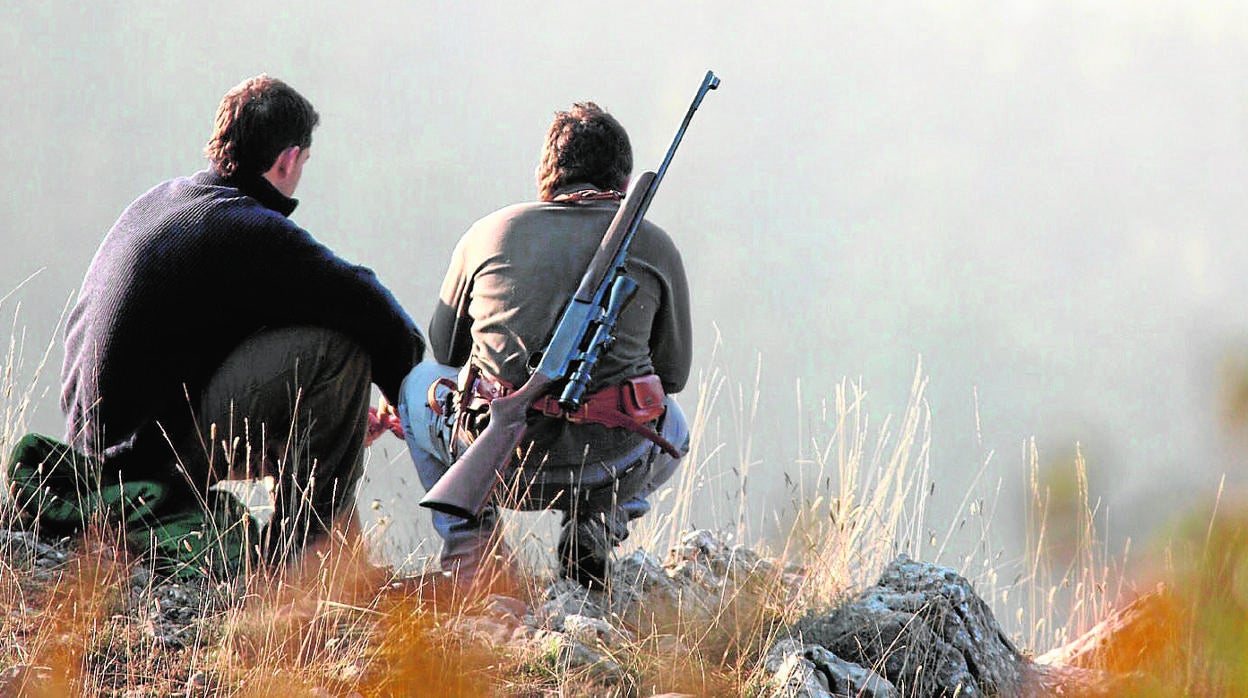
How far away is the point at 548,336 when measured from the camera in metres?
4.81

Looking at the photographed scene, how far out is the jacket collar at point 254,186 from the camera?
499 centimetres

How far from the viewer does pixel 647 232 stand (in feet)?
16.1

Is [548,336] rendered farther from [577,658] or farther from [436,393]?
[577,658]

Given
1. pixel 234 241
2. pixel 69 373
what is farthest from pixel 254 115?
pixel 69 373

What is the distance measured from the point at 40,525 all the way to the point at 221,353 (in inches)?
35.5

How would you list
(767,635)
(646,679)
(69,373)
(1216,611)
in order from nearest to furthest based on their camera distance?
(1216,611)
(646,679)
(767,635)
(69,373)

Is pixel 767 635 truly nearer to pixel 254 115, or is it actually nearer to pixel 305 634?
pixel 305 634

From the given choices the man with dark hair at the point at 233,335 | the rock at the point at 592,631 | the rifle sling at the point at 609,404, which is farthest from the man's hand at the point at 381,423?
the rock at the point at 592,631

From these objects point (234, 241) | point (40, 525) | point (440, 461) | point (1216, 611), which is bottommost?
point (40, 525)

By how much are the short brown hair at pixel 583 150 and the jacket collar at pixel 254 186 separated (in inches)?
38.4

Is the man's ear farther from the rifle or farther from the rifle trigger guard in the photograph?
the rifle

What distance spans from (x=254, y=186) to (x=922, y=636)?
2.86 m

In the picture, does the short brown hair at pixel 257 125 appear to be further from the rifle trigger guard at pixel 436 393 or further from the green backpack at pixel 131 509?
the green backpack at pixel 131 509

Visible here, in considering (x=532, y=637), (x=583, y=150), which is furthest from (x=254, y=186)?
(x=532, y=637)
